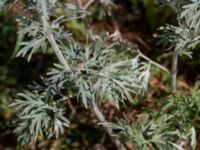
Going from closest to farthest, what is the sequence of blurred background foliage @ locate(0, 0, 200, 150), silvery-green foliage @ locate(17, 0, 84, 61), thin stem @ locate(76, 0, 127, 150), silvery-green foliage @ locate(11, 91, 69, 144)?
silvery-green foliage @ locate(17, 0, 84, 61)
silvery-green foliage @ locate(11, 91, 69, 144)
thin stem @ locate(76, 0, 127, 150)
blurred background foliage @ locate(0, 0, 200, 150)

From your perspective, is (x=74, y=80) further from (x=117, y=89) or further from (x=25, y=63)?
(x=25, y=63)

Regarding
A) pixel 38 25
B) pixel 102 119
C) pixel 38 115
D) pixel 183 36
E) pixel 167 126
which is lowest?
pixel 167 126

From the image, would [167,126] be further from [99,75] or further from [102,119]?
[99,75]

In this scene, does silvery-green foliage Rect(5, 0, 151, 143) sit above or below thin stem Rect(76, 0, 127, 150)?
above

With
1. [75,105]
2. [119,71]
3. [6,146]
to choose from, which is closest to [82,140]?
[75,105]

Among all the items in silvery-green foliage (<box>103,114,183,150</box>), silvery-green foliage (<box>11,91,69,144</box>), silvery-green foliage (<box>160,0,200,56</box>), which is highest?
silvery-green foliage (<box>160,0,200,56</box>)

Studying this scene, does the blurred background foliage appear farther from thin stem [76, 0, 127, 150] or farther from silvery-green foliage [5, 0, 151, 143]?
silvery-green foliage [5, 0, 151, 143]

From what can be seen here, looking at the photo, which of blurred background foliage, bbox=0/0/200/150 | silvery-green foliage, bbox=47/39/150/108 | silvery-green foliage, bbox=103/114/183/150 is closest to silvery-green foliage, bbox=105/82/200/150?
silvery-green foliage, bbox=103/114/183/150

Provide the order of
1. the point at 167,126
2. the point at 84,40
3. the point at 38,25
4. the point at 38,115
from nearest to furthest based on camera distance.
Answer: the point at 38,25 → the point at 38,115 → the point at 167,126 → the point at 84,40

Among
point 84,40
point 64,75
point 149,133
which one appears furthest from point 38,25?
point 84,40
